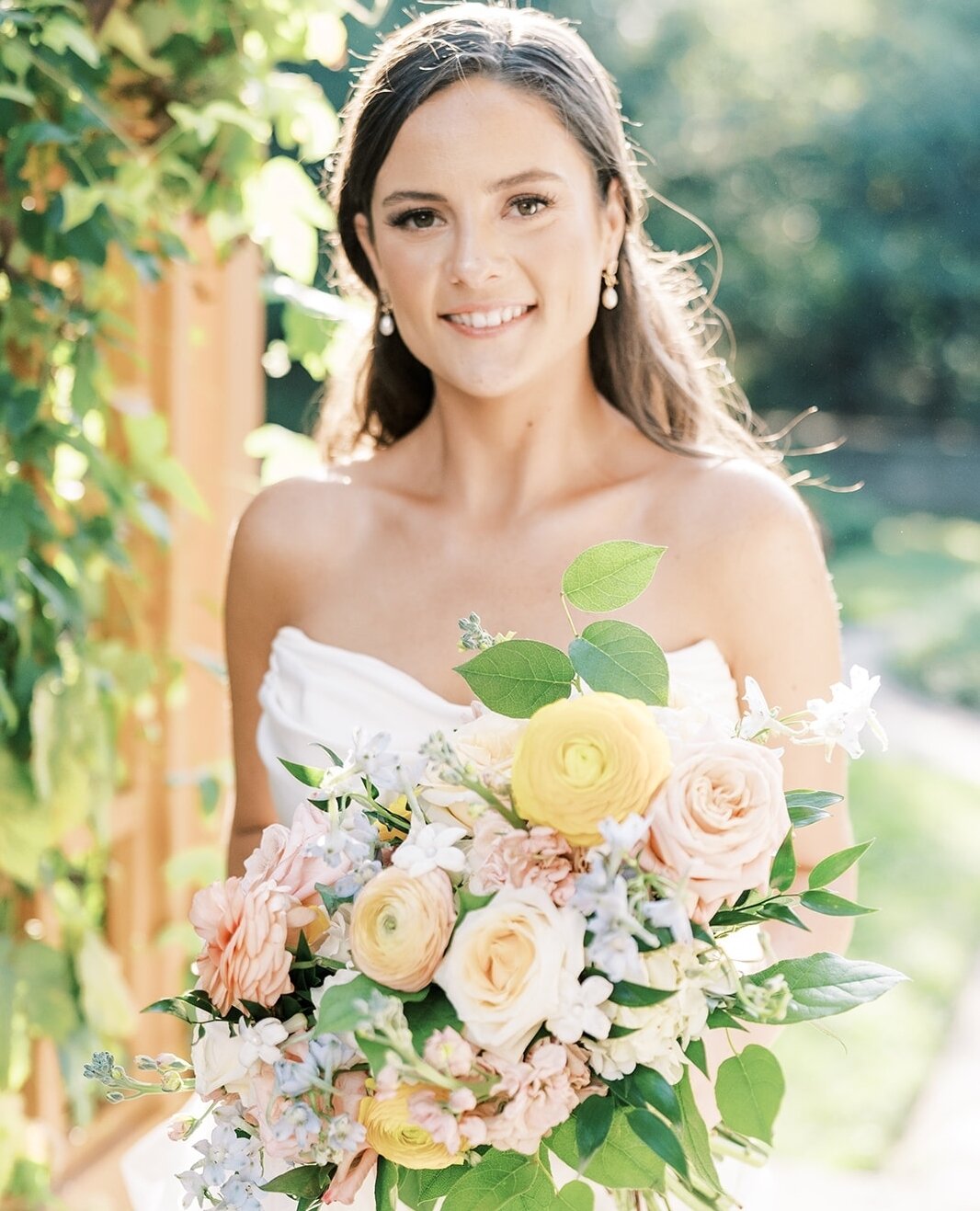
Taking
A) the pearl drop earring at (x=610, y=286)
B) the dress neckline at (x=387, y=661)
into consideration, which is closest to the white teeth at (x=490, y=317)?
the pearl drop earring at (x=610, y=286)

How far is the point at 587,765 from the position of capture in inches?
44.3

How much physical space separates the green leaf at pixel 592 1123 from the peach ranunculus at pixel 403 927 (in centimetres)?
17

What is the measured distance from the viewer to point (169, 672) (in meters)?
2.96

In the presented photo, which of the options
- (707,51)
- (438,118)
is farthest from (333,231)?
(707,51)

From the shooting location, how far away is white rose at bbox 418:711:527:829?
1.22m

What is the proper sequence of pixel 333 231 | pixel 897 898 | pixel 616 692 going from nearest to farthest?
pixel 616 692 → pixel 333 231 → pixel 897 898

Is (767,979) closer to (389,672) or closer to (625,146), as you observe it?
(389,672)

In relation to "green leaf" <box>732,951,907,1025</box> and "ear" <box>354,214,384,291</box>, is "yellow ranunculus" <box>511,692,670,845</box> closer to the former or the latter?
"green leaf" <box>732,951,907,1025</box>

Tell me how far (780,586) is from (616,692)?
766mm

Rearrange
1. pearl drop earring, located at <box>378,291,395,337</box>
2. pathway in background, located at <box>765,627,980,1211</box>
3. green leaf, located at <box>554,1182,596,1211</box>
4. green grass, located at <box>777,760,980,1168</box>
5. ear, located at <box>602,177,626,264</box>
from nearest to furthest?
green leaf, located at <box>554,1182,596,1211</box> < ear, located at <box>602,177,626,264</box> < pearl drop earring, located at <box>378,291,395,337</box> < pathway in background, located at <box>765,627,980,1211</box> < green grass, located at <box>777,760,980,1168</box>

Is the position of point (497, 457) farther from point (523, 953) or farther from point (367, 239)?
point (523, 953)

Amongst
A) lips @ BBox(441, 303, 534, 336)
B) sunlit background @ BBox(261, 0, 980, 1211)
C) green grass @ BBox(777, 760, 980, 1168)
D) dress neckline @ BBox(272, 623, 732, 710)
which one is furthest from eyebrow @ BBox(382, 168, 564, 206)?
sunlit background @ BBox(261, 0, 980, 1211)

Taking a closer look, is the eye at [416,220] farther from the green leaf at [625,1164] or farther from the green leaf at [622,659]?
the green leaf at [625,1164]

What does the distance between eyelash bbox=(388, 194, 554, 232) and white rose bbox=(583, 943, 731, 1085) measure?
1.07m
